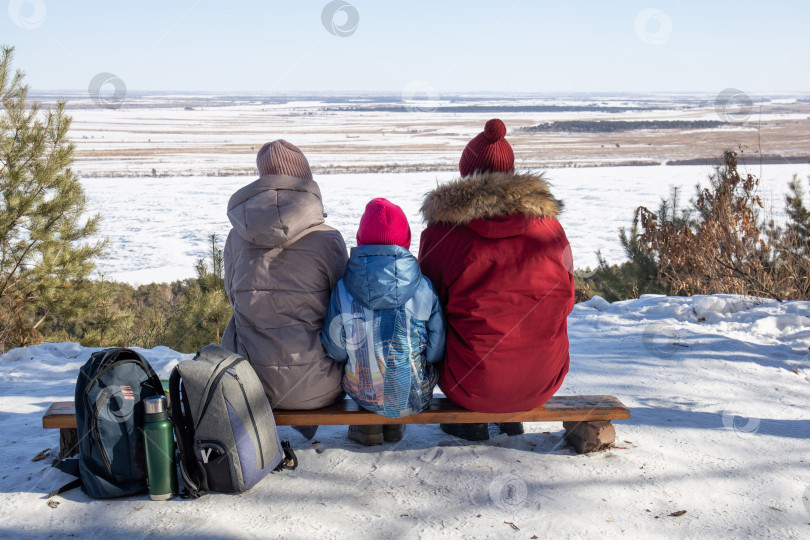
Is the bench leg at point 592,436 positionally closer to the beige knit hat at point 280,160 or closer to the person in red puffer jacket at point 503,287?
the person in red puffer jacket at point 503,287

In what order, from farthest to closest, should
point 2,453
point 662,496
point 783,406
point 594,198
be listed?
1. point 594,198
2. point 783,406
3. point 2,453
4. point 662,496

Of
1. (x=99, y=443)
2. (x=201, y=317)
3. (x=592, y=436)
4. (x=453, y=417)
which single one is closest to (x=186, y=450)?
(x=99, y=443)

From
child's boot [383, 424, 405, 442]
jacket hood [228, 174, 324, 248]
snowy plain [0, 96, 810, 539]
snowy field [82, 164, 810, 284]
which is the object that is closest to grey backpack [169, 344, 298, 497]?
snowy plain [0, 96, 810, 539]

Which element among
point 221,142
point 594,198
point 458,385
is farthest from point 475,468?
point 221,142

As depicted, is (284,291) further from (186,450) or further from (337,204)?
(337,204)

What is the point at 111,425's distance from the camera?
2.47m

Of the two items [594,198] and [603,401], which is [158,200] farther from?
[603,401]

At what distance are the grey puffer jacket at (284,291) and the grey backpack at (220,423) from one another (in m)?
0.13

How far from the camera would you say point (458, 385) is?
2.73 m

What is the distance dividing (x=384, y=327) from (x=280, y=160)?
87 centimetres

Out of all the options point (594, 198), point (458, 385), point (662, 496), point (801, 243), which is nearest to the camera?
point (662, 496)

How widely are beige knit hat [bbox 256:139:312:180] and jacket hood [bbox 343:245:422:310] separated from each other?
52cm

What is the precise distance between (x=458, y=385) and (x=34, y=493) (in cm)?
180

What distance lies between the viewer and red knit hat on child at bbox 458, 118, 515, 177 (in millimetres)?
2863
